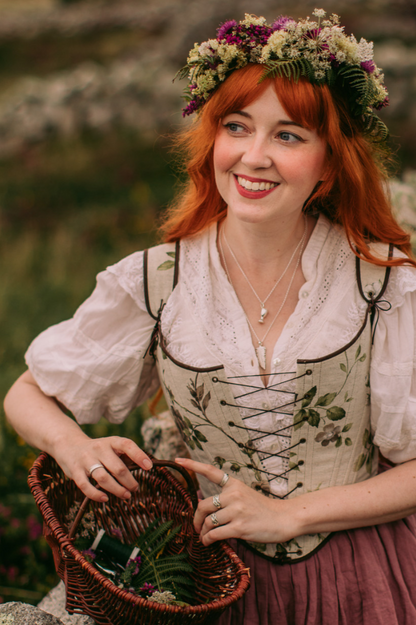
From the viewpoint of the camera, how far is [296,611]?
65.3 inches

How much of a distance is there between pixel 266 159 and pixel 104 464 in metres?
0.93

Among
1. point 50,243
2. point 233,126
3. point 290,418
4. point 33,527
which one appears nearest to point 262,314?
point 290,418

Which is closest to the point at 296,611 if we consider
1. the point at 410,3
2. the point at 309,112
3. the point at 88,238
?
the point at 309,112

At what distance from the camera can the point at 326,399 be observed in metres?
1.65

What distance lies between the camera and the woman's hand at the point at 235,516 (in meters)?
1.52

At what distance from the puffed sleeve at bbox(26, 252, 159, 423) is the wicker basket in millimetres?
224

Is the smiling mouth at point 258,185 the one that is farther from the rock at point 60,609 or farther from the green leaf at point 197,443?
the rock at point 60,609

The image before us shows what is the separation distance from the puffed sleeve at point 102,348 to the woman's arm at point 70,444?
7cm

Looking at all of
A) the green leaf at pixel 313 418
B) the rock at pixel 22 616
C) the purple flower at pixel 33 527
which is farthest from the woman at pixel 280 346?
the purple flower at pixel 33 527

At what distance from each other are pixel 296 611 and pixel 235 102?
4.78 feet

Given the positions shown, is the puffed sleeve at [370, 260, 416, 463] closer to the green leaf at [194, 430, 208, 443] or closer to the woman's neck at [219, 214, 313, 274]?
the woman's neck at [219, 214, 313, 274]

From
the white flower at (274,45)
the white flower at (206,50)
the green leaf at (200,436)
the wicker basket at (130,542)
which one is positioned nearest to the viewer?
the wicker basket at (130,542)

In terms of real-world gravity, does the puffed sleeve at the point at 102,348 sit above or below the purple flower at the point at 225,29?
below

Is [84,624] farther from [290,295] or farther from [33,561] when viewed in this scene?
[290,295]
